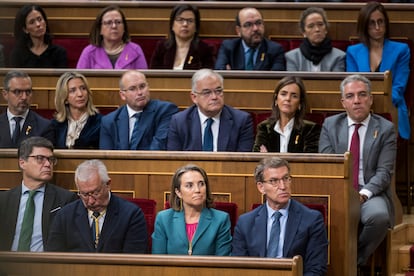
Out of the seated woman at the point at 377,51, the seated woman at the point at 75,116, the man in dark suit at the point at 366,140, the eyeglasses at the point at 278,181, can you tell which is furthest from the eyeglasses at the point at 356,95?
the seated woman at the point at 75,116

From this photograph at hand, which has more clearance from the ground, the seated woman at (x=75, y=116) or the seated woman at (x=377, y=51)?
the seated woman at (x=377, y=51)

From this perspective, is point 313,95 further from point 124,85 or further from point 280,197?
point 280,197

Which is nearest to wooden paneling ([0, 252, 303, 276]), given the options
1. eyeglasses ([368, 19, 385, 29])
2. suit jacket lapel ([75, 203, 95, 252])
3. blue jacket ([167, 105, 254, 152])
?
suit jacket lapel ([75, 203, 95, 252])

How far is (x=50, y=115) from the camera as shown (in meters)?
4.79

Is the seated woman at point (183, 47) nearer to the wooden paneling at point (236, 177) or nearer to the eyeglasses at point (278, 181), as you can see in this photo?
the wooden paneling at point (236, 177)

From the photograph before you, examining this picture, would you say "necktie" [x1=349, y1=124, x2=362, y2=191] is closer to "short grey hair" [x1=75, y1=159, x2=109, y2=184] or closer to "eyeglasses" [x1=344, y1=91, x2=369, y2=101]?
"eyeglasses" [x1=344, y1=91, x2=369, y2=101]

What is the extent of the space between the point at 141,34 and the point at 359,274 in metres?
2.57

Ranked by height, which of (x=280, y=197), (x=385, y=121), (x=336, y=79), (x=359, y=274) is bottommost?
(x=359, y=274)

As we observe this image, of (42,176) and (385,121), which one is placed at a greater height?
(385,121)

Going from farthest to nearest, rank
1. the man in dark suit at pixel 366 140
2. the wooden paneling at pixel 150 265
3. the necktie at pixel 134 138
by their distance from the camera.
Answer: the necktie at pixel 134 138, the man in dark suit at pixel 366 140, the wooden paneling at pixel 150 265

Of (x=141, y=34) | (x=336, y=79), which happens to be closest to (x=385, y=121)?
(x=336, y=79)

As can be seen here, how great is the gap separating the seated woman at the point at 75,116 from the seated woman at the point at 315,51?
53.3 inches

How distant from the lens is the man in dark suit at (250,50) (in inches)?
205

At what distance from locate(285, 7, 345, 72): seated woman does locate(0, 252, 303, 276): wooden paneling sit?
8.51ft
